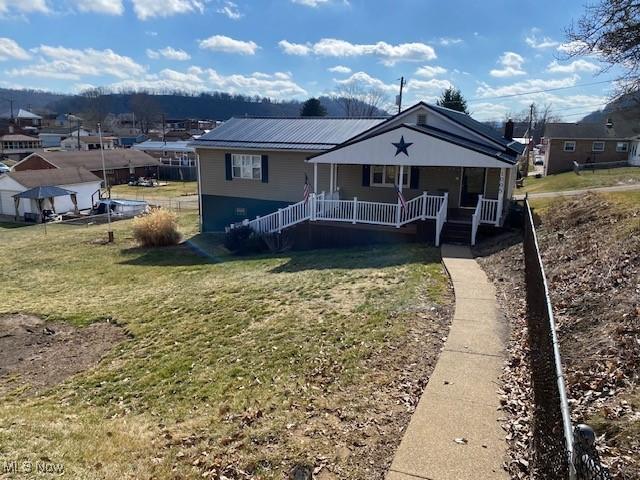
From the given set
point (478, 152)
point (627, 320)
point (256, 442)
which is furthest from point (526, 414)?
point (478, 152)

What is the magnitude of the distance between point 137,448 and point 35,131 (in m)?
133

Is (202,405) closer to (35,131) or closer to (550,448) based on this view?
(550,448)

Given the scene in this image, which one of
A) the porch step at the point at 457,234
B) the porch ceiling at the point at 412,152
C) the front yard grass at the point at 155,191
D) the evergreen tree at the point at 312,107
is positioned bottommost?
the front yard grass at the point at 155,191

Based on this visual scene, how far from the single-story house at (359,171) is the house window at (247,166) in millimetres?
47

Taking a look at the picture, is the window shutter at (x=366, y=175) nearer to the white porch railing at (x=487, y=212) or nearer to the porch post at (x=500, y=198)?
the white porch railing at (x=487, y=212)

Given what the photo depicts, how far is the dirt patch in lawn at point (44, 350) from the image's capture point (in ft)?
27.5

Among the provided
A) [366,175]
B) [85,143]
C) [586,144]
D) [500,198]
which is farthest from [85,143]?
Answer: [500,198]

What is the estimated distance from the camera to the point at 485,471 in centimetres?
446

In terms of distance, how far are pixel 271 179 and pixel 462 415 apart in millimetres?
16884

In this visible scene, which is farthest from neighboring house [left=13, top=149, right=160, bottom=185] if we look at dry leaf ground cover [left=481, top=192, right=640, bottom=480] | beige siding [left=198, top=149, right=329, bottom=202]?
dry leaf ground cover [left=481, top=192, right=640, bottom=480]

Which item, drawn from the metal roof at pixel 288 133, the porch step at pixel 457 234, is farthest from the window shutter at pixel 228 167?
the porch step at pixel 457 234

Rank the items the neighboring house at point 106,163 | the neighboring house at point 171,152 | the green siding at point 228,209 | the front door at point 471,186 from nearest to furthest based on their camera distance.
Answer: the front door at point 471,186 → the green siding at point 228,209 → the neighboring house at point 106,163 → the neighboring house at point 171,152

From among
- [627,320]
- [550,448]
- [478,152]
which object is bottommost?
[550,448]

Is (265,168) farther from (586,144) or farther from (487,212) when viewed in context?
(586,144)
